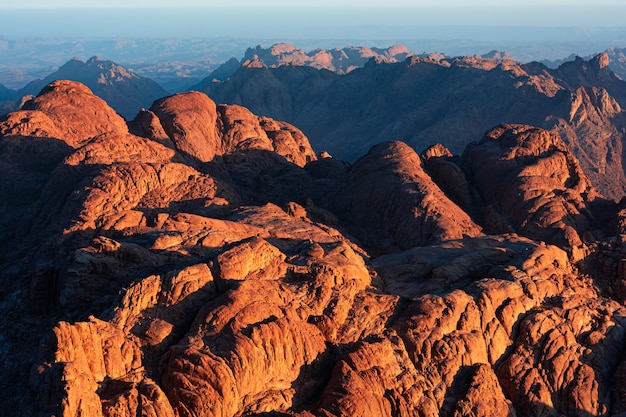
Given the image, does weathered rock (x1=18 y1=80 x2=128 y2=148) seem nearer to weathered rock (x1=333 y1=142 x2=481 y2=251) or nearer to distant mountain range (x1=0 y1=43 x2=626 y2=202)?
weathered rock (x1=333 y1=142 x2=481 y2=251)

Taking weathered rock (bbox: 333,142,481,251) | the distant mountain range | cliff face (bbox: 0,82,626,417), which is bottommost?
the distant mountain range

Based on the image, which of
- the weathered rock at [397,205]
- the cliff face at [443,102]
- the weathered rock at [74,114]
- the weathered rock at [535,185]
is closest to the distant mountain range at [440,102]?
the cliff face at [443,102]

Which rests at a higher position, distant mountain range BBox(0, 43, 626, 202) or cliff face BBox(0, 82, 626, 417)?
cliff face BBox(0, 82, 626, 417)

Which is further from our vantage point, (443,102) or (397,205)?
(443,102)

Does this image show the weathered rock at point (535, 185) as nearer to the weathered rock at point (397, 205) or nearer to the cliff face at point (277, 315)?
the cliff face at point (277, 315)

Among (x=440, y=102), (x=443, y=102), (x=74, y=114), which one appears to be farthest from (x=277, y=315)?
(x=440, y=102)

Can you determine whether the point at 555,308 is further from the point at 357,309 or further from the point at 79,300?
the point at 79,300

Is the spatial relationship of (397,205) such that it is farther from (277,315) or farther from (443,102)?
(443,102)

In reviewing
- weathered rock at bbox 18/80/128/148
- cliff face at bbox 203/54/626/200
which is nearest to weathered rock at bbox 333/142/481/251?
weathered rock at bbox 18/80/128/148
